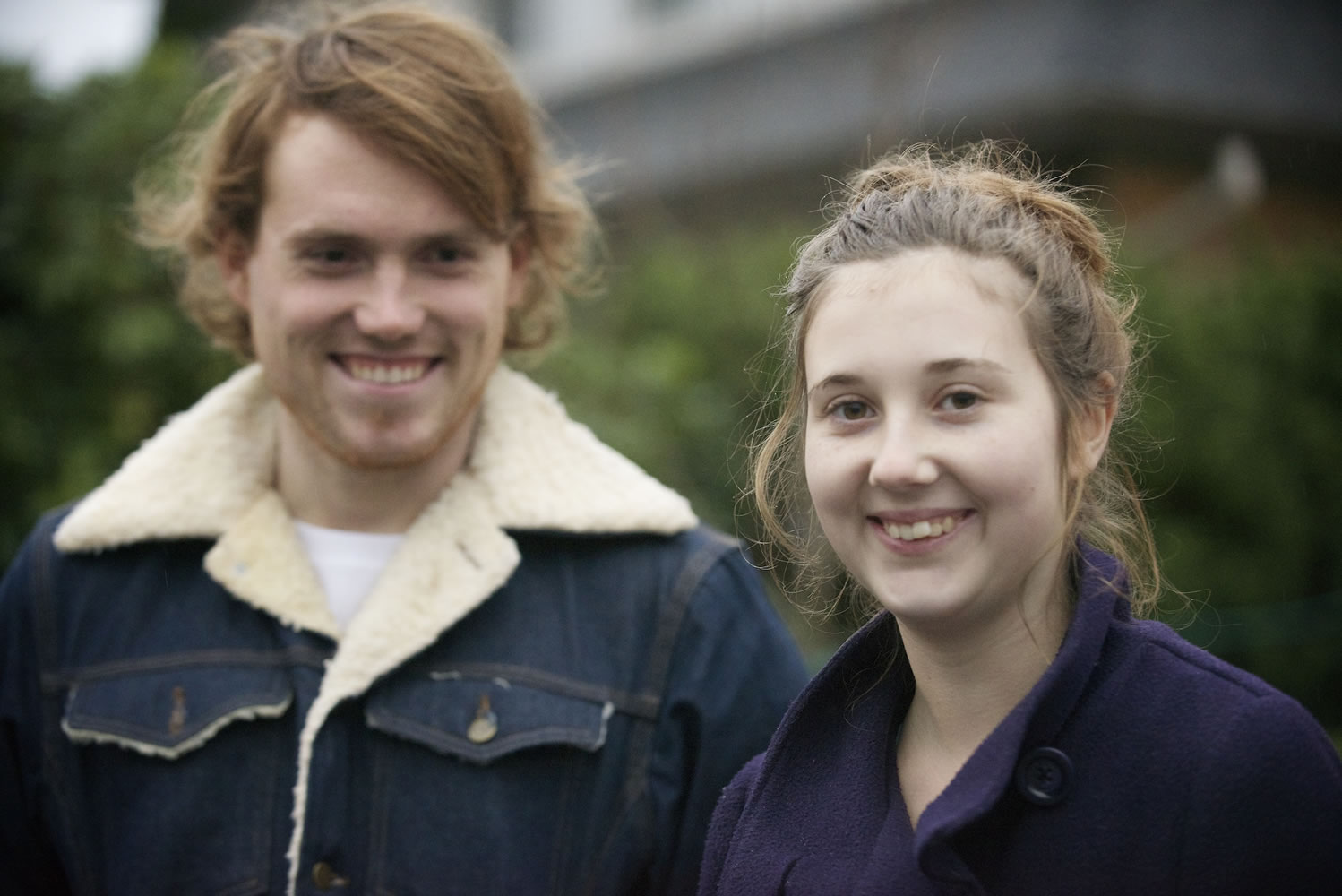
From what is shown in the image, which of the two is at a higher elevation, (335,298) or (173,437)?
(335,298)

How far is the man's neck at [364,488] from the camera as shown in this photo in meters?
2.64

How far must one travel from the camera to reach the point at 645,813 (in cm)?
237

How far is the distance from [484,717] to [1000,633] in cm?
107

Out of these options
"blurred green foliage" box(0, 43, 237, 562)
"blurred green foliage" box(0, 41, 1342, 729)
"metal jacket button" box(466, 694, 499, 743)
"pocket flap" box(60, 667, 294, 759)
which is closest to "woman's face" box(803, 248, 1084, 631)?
"metal jacket button" box(466, 694, 499, 743)

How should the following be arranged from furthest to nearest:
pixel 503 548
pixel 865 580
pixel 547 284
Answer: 1. pixel 547 284
2. pixel 503 548
3. pixel 865 580

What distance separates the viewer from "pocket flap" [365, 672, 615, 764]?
7.80ft

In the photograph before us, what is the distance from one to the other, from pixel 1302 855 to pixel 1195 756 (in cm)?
15

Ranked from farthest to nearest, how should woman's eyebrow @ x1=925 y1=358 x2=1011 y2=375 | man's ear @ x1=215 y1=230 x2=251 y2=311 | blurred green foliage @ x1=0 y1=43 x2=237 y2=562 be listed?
blurred green foliage @ x1=0 y1=43 x2=237 y2=562
man's ear @ x1=215 y1=230 x2=251 y2=311
woman's eyebrow @ x1=925 y1=358 x2=1011 y2=375

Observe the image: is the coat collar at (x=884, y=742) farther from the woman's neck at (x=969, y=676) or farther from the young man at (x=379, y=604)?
the young man at (x=379, y=604)

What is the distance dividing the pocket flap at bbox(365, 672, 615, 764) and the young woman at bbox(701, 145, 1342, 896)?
1.89ft

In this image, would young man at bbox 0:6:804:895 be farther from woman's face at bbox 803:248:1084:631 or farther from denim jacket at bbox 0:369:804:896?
woman's face at bbox 803:248:1084:631

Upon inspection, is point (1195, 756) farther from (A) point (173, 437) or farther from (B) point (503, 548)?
(A) point (173, 437)

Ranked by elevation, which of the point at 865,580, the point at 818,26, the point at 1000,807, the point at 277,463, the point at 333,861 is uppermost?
the point at 818,26

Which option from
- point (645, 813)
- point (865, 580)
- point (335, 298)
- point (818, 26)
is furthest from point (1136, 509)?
point (818, 26)
